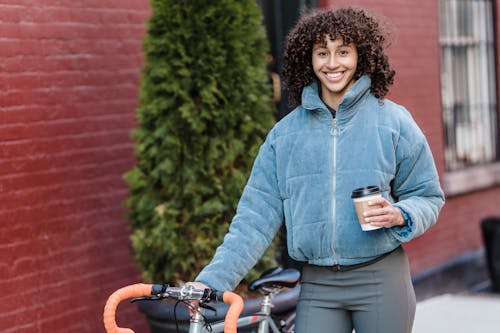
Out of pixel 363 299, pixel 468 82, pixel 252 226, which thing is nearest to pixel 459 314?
pixel 468 82

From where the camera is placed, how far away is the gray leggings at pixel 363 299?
11.0ft

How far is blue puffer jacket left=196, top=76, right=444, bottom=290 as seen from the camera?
3340 mm

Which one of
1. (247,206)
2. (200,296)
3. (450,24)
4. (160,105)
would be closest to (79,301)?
(160,105)

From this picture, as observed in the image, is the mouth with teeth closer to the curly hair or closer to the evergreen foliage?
the curly hair

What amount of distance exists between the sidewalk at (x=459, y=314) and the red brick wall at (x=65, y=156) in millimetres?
2037

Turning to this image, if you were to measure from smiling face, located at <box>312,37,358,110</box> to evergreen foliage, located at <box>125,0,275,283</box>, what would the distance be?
146 centimetres

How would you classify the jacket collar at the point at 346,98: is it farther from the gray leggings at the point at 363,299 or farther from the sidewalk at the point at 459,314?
the sidewalk at the point at 459,314

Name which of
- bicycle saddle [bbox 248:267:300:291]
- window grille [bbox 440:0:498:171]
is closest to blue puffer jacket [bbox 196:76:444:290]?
bicycle saddle [bbox 248:267:300:291]

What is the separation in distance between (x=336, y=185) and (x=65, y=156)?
2440 millimetres

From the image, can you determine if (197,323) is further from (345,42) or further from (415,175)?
(345,42)

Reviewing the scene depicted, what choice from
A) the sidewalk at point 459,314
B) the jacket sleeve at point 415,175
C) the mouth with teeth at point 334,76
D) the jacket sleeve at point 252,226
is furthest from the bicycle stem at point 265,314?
the sidewalk at point 459,314

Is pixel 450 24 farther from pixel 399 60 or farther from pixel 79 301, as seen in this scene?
pixel 79 301

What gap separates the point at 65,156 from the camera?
17.6 ft

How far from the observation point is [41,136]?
17.1 ft
